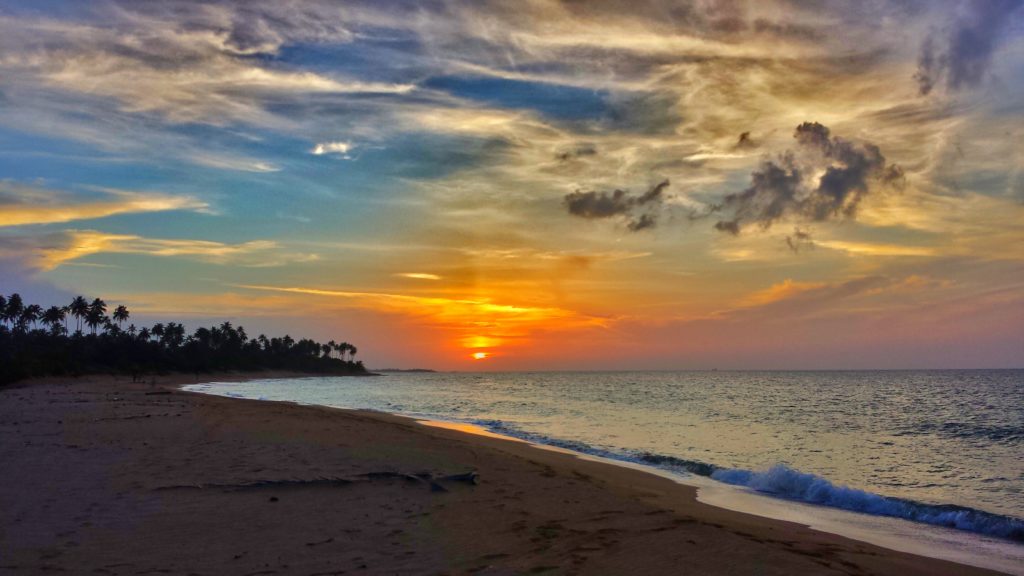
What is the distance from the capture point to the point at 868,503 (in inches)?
612

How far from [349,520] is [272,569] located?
268 centimetres

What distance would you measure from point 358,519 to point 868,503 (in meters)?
12.6

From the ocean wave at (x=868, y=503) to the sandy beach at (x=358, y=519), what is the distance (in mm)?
2808

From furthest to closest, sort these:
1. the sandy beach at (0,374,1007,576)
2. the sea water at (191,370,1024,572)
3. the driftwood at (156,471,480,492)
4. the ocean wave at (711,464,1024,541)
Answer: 1. the sea water at (191,370,1024,572)
2. the ocean wave at (711,464,1024,541)
3. the driftwood at (156,471,480,492)
4. the sandy beach at (0,374,1007,576)

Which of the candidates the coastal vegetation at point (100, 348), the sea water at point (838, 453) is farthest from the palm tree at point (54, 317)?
the sea water at point (838, 453)

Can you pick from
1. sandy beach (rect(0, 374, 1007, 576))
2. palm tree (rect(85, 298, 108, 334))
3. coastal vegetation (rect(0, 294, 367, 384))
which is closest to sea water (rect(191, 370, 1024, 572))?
sandy beach (rect(0, 374, 1007, 576))

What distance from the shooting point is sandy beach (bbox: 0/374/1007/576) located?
824 centimetres

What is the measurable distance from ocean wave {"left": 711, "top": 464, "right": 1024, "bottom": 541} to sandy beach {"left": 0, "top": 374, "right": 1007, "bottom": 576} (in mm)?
2808

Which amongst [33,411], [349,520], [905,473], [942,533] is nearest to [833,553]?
[942,533]

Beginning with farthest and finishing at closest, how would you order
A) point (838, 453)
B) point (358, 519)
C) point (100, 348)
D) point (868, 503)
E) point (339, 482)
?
point (100, 348) → point (838, 453) → point (868, 503) → point (339, 482) → point (358, 519)

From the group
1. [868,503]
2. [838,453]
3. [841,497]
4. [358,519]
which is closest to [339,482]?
[358,519]

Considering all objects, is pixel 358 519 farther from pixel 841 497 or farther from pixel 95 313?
pixel 95 313

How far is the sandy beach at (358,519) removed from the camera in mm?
8242

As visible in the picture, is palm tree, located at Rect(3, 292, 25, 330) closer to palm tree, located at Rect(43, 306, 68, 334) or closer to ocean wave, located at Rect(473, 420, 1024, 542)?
palm tree, located at Rect(43, 306, 68, 334)
